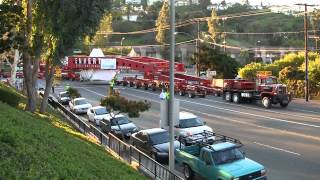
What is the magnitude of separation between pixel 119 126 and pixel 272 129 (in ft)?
26.8

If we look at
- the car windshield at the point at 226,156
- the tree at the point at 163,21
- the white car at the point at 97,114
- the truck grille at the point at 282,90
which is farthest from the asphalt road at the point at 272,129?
the tree at the point at 163,21

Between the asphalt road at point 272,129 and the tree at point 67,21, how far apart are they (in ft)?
23.6

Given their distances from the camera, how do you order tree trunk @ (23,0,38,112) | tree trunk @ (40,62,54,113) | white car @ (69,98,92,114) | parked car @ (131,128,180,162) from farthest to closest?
white car @ (69,98,92,114), tree trunk @ (40,62,54,113), tree trunk @ (23,0,38,112), parked car @ (131,128,180,162)

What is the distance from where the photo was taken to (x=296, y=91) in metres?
49.5

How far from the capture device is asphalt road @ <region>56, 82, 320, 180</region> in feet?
60.9

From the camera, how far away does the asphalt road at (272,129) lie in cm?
1857

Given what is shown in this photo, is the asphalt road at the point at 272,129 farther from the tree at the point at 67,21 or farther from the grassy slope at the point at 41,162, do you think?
the grassy slope at the point at 41,162

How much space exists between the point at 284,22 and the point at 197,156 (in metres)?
157

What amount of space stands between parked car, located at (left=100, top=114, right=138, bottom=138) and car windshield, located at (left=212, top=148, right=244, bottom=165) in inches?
401

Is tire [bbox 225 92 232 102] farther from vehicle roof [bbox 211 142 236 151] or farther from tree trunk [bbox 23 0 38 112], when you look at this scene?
vehicle roof [bbox 211 142 236 151]

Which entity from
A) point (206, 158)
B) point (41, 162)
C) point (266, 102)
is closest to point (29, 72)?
point (206, 158)

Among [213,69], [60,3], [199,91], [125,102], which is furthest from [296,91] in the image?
[60,3]

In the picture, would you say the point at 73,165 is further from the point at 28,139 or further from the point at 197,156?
the point at 197,156

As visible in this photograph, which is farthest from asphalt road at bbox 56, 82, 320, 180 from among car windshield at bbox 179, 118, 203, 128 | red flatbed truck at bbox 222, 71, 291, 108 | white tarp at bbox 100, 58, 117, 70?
white tarp at bbox 100, 58, 117, 70
